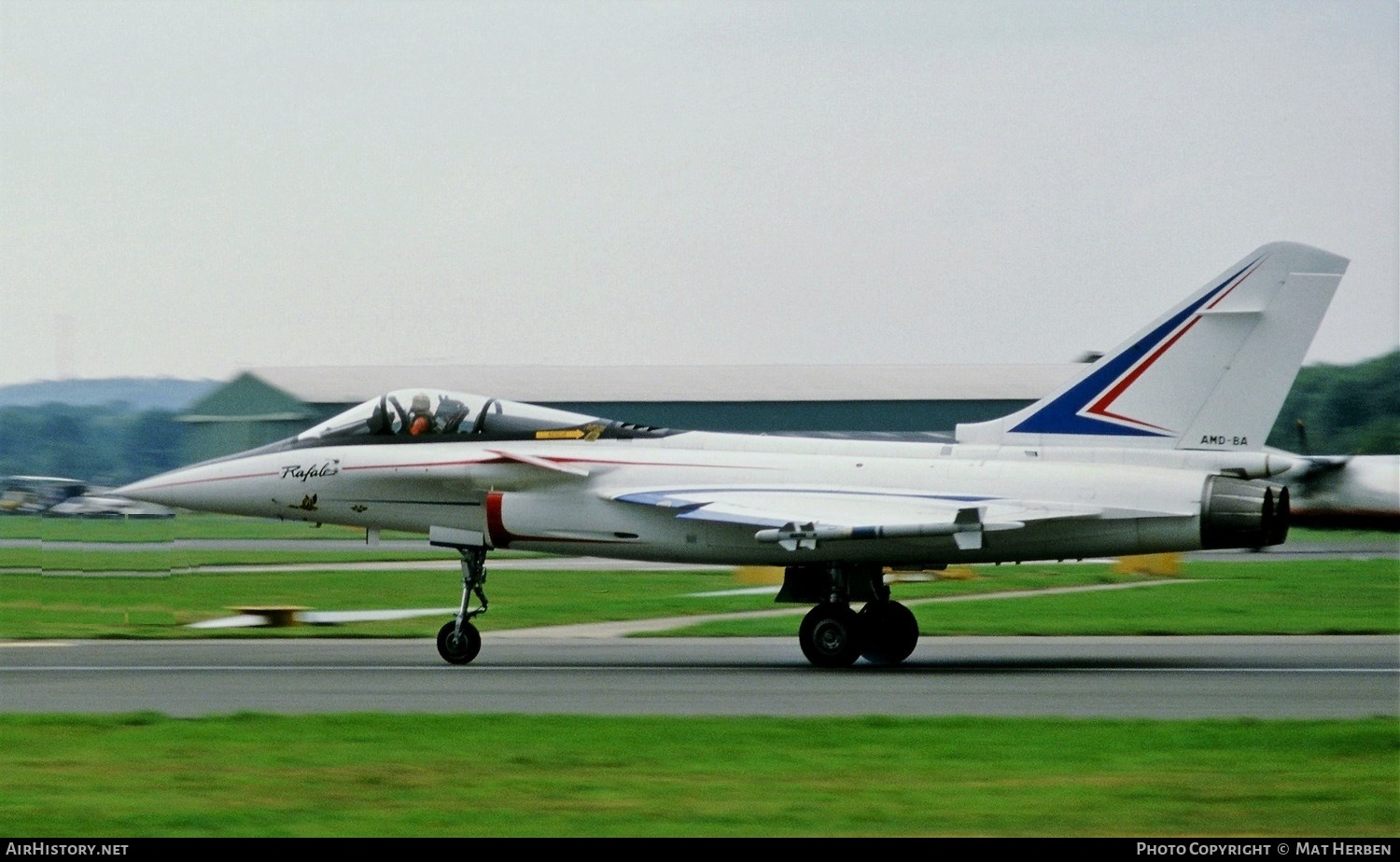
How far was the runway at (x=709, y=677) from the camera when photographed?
14531 mm

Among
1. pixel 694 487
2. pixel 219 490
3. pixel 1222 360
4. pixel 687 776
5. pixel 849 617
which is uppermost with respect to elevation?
pixel 1222 360

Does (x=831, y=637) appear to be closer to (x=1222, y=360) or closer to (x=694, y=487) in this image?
(x=694, y=487)

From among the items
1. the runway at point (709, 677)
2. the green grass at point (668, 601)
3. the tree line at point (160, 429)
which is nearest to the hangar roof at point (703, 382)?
the tree line at point (160, 429)

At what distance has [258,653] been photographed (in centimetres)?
2011

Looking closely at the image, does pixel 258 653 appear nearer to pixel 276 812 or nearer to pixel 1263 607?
pixel 276 812

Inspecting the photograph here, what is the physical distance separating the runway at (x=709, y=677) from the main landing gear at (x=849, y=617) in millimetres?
237

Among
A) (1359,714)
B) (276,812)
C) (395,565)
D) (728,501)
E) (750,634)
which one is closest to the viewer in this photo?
(276,812)

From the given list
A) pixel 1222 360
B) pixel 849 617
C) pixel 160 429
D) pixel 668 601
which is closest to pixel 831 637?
pixel 849 617

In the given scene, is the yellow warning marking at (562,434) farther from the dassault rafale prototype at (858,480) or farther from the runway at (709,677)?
the runway at (709,677)

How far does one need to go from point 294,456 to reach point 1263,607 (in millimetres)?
14577

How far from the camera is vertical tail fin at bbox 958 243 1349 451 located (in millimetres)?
17453

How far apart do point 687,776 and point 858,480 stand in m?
7.63

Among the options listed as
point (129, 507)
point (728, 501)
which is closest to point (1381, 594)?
point (728, 501)

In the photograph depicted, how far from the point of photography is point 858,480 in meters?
18.1
